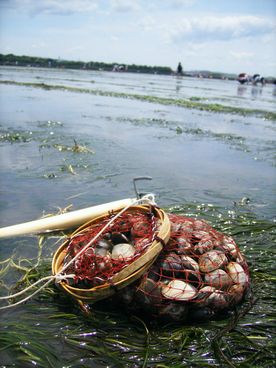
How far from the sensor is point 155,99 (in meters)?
29.2

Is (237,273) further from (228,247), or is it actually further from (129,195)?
(129,195)

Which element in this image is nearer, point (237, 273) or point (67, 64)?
point (237, 273)

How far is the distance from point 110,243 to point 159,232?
0.60 metres

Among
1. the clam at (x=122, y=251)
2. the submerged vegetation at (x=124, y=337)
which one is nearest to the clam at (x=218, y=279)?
the submerged vegetation at (x=124, y=337)

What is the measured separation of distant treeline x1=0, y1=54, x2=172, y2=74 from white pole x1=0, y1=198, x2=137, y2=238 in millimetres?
81258

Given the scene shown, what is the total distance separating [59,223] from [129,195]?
2.45 m

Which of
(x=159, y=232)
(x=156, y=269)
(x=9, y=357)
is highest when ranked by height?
(x=159, y=232)

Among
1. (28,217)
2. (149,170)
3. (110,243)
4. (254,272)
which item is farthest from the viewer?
(149,170)

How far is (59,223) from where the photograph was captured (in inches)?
231

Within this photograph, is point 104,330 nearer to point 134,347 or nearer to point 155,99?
point 134,347

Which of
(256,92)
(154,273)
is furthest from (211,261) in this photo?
(256,92)

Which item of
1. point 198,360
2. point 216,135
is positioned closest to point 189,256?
point 198,360

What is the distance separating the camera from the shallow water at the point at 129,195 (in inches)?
148

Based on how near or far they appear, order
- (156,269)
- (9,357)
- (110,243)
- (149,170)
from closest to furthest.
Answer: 1. (9,357)
2. (156,269)
3. (110,243)
4. (149,170)
